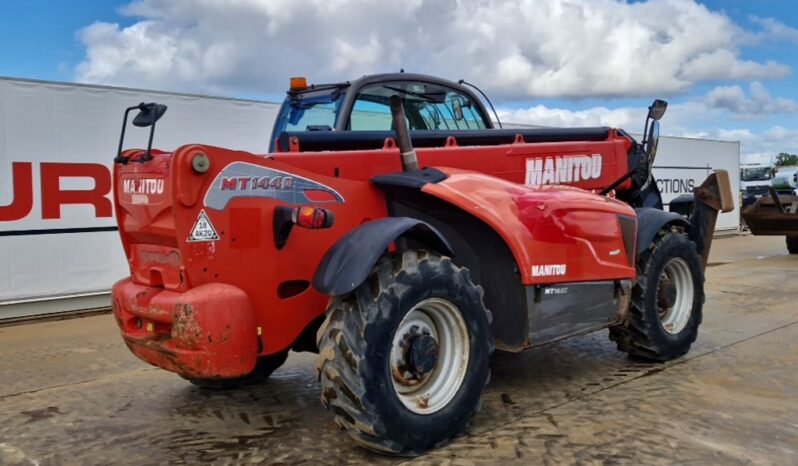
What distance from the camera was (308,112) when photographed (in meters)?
5.84

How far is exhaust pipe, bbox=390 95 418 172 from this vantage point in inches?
157

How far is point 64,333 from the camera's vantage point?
24.3ft

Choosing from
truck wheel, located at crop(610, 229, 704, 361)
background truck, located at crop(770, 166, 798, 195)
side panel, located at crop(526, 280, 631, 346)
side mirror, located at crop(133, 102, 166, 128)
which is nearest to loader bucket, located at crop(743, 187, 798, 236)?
truck wheel, located at crop(610, 229, 704, 361)

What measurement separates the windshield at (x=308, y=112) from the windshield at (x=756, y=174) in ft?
105

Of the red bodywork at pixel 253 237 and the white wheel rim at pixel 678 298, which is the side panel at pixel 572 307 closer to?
the red bodywork at pixel 253 237

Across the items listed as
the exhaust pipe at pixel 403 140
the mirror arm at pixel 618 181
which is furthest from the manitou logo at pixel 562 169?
the exhaust pipe at pixel 403 140

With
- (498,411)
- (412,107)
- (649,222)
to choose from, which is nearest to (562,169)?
(649,222)

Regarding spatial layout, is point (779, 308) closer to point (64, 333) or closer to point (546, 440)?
point (546, 440)

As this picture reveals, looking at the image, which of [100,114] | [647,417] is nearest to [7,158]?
[100,114]

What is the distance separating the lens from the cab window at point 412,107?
17.7ft

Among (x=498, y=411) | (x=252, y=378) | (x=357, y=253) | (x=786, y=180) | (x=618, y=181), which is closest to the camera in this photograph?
(x=357, y=253)

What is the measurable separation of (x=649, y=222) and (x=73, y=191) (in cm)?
645

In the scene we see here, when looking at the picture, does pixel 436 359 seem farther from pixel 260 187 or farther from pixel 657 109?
pixel 657 109

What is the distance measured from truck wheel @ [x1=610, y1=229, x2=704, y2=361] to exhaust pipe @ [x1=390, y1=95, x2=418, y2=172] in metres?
2.03
